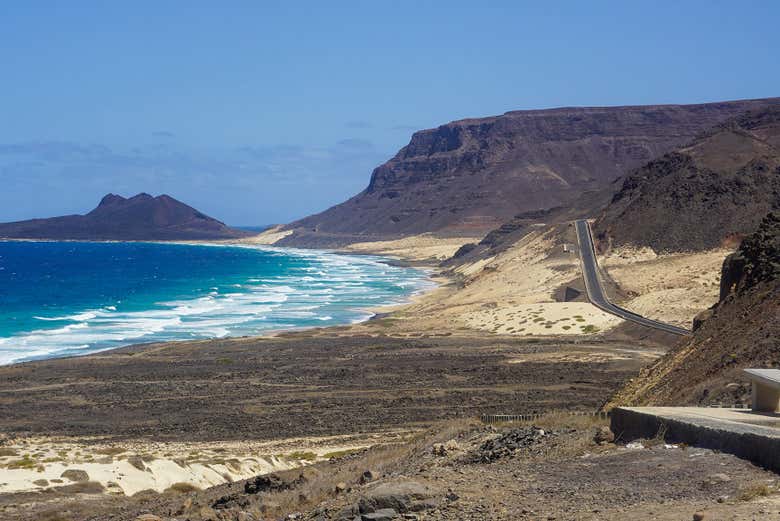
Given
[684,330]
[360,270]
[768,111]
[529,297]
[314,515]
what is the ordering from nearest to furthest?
1. [314,515]
2. [684,330]
3. [529,297]
4. [768,111]
5. [360,270]

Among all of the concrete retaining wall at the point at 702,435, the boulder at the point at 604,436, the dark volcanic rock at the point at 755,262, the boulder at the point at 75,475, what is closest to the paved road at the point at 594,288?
the dark volcanic rock at the point at 755,262

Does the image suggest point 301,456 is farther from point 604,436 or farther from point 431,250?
point 431,250

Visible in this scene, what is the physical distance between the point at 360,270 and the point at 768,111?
60960 mm

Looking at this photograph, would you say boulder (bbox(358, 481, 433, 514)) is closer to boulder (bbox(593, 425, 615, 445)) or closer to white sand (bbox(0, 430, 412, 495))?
boulder (bbox(593, 425, 615, 445))

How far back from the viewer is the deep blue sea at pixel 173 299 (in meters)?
68.1

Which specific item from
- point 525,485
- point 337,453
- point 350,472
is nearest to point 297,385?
point 337,453

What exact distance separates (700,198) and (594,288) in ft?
72.8

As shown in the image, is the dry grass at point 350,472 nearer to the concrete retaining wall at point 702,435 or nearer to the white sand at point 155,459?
the concrete retaining wall at point 702,435

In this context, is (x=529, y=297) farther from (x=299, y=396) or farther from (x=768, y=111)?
(x=768, y=111)

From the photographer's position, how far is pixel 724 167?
95500 mm

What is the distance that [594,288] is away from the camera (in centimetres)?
7488

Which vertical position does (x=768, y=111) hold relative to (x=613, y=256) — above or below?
above

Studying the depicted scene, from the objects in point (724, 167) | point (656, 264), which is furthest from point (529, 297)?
point (724, 167)

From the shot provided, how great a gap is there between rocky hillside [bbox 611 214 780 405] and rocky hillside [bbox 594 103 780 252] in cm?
5701
